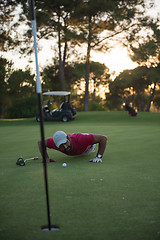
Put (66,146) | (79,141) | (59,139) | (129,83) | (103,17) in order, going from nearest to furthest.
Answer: (59,139) → (66,146) → (79,141) → (103,17) → (129,83)

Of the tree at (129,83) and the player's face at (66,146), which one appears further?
the tree at (129,83)

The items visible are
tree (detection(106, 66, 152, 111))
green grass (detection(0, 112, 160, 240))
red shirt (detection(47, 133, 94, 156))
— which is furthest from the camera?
tree (detection(106, 66, 152, 111))

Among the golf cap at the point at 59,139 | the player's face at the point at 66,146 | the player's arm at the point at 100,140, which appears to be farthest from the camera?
the player's arm at the point at 100,140

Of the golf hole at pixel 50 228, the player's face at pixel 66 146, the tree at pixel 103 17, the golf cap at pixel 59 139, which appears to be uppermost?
the tree at pixel 103 17

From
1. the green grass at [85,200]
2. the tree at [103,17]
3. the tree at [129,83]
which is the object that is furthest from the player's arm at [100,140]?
the tree at [129,83]

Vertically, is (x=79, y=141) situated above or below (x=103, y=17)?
below

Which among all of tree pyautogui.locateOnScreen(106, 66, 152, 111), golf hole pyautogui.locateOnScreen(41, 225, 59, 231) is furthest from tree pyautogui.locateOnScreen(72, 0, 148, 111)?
golf hole pyautogui.locateOnScreen(41, 225, 59, 231)

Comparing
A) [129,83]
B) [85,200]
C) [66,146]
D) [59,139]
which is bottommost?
[85,200]

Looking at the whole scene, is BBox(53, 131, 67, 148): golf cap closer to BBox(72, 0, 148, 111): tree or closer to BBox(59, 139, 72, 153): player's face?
BBox(59, 139, 72, 153): player's face

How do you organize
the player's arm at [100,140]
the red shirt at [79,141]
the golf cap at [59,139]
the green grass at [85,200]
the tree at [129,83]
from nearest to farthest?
the green grass at [85,200], the golf cap at [59,139], the red shirt at [79,141], the player's arm at [100,140], the tree at [129,83]

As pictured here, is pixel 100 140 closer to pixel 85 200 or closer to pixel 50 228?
pixel 85 200

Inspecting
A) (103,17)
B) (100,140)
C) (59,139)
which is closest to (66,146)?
(59,139)

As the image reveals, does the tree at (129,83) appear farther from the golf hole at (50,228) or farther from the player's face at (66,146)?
the golf hole at (50,228)

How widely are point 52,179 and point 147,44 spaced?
28.9 m
